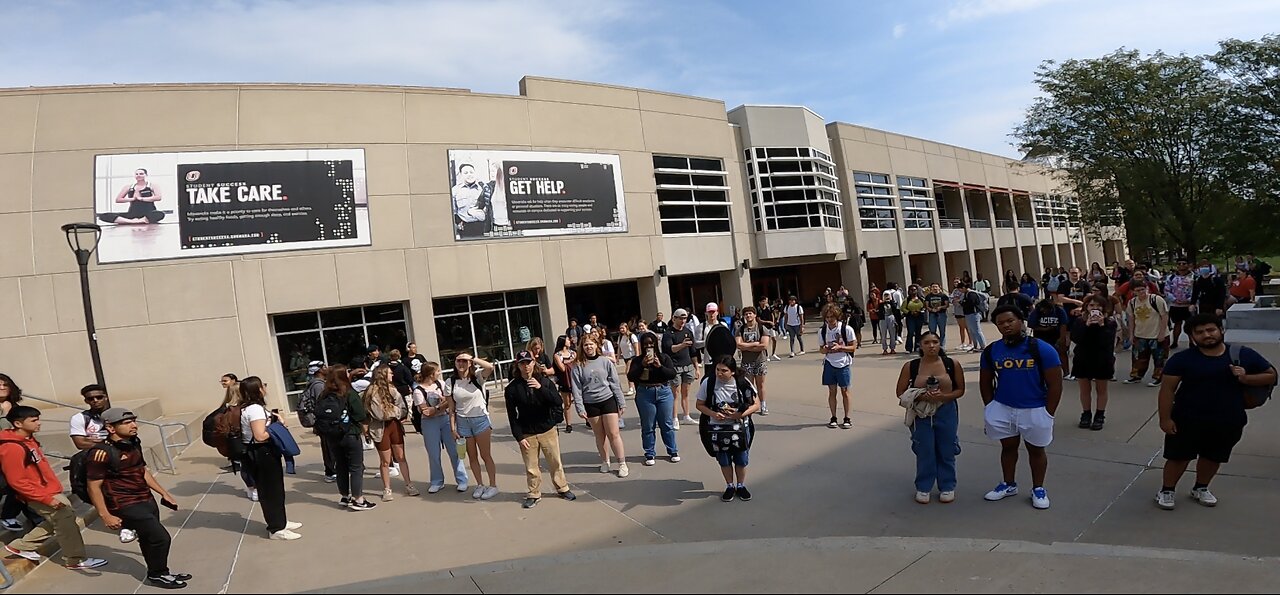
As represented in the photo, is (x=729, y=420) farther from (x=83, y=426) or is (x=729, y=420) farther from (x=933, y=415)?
(x=83, y=426)

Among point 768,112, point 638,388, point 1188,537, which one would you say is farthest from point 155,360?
point 768,112

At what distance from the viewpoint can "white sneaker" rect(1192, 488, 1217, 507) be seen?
4.90 m

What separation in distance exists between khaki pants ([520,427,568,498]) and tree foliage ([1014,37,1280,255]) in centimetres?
2614

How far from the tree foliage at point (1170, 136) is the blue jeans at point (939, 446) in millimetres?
24381

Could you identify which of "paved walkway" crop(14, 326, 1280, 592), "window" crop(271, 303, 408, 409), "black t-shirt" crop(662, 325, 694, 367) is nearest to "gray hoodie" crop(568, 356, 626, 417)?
"paved walkway" crop(14, 326, 1280, 592)

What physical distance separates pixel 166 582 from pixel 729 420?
4659 millimetres

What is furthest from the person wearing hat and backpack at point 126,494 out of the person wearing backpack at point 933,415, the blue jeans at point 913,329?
the blue jeans at point 913,329

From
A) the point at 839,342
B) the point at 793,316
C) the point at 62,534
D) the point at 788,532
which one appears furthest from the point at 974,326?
the point at 62,534

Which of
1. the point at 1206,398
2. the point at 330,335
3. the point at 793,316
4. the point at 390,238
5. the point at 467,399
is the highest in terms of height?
the point at 390,238

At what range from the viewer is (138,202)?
45.4 ft

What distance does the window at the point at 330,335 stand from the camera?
1538 centimetres

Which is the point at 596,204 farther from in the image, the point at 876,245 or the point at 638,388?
the point at 876,245

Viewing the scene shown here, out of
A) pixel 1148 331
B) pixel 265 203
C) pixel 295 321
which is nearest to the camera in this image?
pixel 1148 331

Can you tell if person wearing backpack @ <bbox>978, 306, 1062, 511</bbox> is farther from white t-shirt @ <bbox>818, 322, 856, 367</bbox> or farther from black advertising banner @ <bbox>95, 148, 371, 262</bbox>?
black advertising banner @ <bbox>95, 148, 371, 262</bbox>
